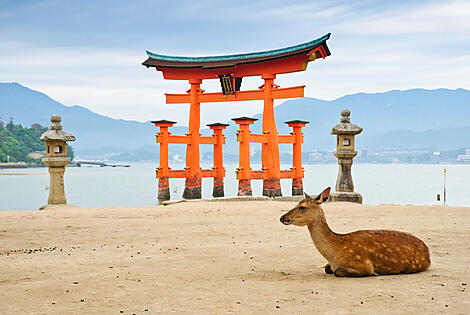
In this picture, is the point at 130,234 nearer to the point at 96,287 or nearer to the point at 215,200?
the point at 96,287

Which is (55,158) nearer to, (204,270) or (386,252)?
(204,270)

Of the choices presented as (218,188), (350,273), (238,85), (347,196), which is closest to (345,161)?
(347,196)

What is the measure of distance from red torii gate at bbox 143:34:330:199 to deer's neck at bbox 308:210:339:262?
17.5m

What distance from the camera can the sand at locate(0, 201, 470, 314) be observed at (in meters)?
4.32

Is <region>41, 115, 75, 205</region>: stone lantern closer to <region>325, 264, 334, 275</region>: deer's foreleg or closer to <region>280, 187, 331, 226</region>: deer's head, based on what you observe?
<region>280, 187, 331, 226</region>: deer's head

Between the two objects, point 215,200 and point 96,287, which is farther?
point 215,200

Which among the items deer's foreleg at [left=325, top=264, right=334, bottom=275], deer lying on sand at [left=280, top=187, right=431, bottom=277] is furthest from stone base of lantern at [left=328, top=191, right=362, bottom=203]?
deer's foreleg at [left=325, top=264, right=334, bottom=275]

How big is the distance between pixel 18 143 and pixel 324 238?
112 m

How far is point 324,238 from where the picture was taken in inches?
223

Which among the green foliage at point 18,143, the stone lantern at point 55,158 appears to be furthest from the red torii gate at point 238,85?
the green foliage at point 18,143

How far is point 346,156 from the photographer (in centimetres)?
1806

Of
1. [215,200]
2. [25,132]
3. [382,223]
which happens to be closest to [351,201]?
[215,200]

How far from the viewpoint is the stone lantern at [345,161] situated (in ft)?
58.3

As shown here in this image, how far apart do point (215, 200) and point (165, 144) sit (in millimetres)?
8501
